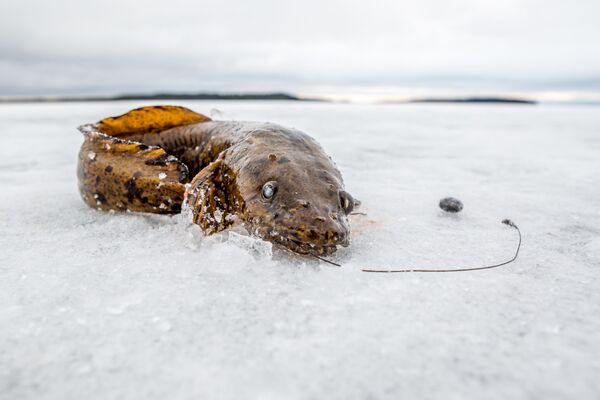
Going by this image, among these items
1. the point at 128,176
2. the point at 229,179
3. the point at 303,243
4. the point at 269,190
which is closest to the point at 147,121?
the point at 128,176

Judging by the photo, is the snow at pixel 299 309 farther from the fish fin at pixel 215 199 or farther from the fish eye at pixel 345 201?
the fish eye at pixel 345 201

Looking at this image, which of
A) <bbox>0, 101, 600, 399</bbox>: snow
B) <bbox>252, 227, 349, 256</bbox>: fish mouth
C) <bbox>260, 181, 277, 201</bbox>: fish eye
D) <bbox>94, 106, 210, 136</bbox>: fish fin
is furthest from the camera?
<bbox>94, 106, 210, 136</bbox>: fish fin

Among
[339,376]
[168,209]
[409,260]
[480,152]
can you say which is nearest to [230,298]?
[339,376]

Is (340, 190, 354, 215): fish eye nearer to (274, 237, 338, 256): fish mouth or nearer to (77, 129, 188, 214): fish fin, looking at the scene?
(274, 237, 338, 256): fish mouth

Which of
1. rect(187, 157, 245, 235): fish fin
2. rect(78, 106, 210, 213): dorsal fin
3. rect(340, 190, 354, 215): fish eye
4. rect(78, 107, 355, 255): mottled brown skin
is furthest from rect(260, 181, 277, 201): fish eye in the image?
rect(78, 106, 210, 213): dorsal fin

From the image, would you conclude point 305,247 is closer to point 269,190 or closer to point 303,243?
point 303,243

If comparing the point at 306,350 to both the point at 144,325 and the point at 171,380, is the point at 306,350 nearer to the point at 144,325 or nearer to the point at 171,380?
the point at 171,380

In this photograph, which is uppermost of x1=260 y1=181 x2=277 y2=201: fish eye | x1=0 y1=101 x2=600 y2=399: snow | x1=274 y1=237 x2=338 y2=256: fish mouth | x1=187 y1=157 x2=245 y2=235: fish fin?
x1=260 y1=181 x2=277 y2=201: fish eye
